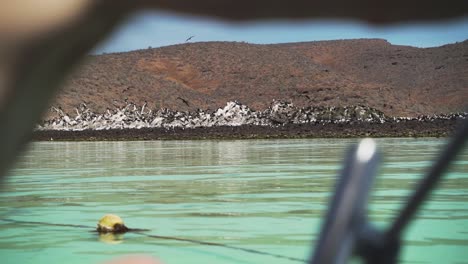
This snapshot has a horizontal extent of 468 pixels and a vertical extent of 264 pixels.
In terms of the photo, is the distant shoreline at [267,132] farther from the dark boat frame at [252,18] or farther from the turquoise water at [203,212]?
the dark boat frame at [252,18]

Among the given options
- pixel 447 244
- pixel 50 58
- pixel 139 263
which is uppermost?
pixel 50 58

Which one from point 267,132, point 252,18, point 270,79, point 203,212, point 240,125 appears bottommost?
point 203,212

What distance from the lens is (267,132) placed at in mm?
32781

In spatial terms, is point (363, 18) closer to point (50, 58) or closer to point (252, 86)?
point (50, 58)

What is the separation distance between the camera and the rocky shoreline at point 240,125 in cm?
3116

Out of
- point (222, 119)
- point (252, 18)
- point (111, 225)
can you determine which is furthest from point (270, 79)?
point (252, 18)

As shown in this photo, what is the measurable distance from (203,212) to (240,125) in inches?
1136

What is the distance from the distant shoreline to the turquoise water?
16.9m

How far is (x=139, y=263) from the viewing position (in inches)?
23.2

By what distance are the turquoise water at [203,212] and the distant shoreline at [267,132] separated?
16905 millimetres

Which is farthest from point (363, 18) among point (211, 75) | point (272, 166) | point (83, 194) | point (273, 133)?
point (211, 75)

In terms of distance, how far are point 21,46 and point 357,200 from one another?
19 centimetres

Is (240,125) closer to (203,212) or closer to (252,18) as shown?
(203,212)

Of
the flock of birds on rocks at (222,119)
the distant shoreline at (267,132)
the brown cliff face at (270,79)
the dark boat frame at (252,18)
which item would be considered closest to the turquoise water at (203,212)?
the dark boat frame at (252,18)
